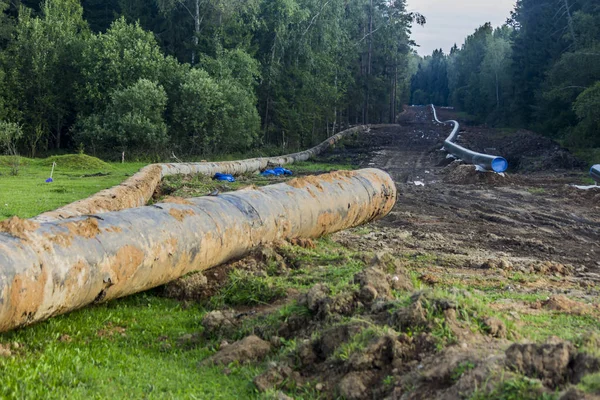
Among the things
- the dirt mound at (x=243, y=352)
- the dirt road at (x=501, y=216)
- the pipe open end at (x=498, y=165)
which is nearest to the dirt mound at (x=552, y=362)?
the dirt mound at (x=243, y=352)

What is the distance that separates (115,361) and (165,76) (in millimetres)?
32557

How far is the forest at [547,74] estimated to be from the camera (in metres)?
32.4

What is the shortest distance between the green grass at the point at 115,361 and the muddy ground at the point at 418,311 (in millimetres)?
221

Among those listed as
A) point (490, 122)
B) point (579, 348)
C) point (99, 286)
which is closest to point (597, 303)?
point (579, 348)

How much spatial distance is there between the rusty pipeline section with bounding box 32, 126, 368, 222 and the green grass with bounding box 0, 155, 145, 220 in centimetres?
103

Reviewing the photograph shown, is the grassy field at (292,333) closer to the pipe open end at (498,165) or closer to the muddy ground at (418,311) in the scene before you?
the muddy ground at (418,311)

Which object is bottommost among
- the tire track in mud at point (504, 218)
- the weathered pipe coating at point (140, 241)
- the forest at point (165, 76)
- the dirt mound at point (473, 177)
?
the tire track in mud at point (504, 218)

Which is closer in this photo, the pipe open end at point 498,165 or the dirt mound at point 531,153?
the pipe open end at point 498,165

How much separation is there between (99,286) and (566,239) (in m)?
9.14

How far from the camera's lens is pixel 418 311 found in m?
4.25

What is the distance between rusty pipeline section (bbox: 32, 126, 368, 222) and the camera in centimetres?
1038

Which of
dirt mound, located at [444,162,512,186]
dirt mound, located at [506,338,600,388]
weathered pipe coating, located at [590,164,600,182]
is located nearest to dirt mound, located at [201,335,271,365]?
dirt mound, located at [506,338,600,388]

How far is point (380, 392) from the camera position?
3.68 metres

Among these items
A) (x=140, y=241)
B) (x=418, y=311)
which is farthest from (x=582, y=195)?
(x=418, y=311)
